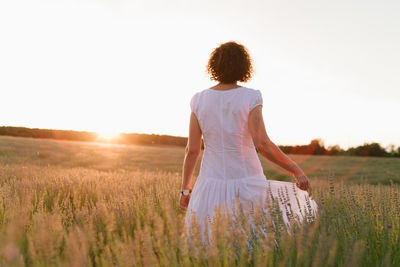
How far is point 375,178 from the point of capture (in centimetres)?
1274

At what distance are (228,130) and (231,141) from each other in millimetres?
99

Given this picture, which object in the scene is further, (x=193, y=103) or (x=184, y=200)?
(x=184, y=200)

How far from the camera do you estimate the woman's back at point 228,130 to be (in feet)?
9.18

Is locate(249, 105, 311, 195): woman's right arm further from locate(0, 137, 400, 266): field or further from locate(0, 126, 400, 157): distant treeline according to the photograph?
locate(0, 126, 400, 157): distant treeline

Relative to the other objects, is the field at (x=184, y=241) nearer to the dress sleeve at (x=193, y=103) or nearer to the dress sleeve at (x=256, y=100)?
the dress sleeve at (x=256, y=100)

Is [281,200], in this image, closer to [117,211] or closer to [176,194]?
[117,211]

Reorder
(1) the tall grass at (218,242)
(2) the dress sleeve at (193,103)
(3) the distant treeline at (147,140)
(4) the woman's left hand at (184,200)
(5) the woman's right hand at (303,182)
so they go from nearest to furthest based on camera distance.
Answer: (1) the tall grass at (218,242)
(5) the woman's right hand at (303,182)
(2) the dress sleeve at (193,103)
(4) the woman's left hand at (184,200)
(3) the distant treeline at (147,140)

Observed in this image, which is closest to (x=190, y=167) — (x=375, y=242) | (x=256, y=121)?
(x=256, y=121)

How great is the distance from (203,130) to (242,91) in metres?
0.46

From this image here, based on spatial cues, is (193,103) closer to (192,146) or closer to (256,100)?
(192,146)

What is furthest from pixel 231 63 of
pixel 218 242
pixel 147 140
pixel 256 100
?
pixel 147 140

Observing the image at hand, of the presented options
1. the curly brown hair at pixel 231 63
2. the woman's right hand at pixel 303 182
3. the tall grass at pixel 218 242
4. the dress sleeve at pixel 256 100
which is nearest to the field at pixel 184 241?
the tall grass at pixel 218 242

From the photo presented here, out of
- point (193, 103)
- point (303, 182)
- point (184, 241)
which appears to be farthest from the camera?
point (193, 103)

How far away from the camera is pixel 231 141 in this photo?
288cm
